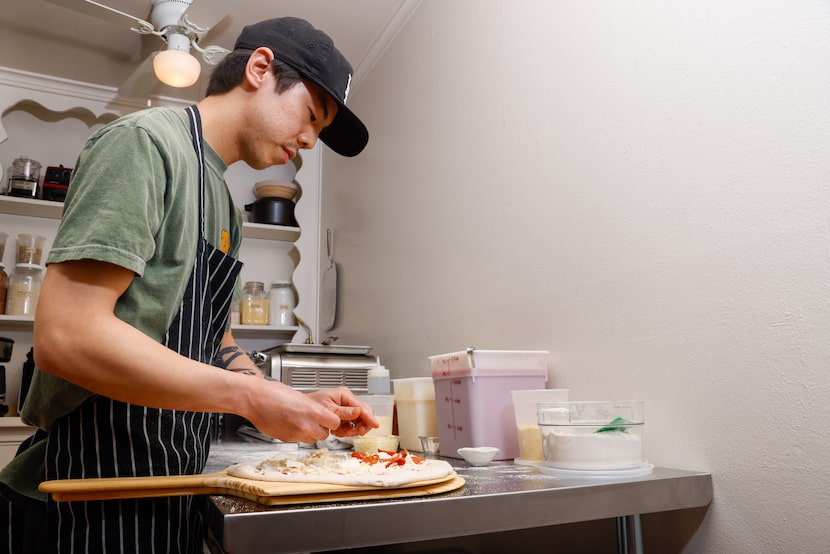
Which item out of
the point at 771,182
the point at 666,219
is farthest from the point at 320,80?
the point at 771,182

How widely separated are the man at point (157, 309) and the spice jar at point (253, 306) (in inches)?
82.1

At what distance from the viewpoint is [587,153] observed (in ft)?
5.18

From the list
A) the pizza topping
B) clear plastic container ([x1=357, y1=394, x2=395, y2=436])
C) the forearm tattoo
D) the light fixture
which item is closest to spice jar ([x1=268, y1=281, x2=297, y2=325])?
the light fixture

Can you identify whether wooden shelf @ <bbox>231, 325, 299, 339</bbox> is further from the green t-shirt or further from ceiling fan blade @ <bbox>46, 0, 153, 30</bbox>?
the green t-shirt

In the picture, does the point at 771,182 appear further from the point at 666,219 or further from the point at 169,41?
the point at 169,41

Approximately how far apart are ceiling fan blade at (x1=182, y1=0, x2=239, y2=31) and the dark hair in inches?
45.8

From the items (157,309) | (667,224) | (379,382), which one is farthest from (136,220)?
(379,382)

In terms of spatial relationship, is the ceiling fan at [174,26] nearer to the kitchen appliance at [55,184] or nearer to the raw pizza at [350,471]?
the kitchen appliance at [55,184]

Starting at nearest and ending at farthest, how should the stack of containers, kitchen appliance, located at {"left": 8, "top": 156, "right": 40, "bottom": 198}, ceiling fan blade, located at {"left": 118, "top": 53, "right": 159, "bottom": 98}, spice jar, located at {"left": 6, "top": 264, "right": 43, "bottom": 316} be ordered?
the stack of containers, ceiling fan blade, located at {"left": 118, "top": 53, "right": 159, "bottom": 98}, spice jar, located at {"left": 6, "top": 264, "right": 43, "bottom": 316}, kitchen appliance, located at {"left": 8, "top": 156, "right": 40, "bottom": 198}

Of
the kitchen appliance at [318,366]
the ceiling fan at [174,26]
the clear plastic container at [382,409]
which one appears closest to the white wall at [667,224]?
the clear plastic container at [382,409]

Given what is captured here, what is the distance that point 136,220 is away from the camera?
926mm

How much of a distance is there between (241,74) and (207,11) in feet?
4.36

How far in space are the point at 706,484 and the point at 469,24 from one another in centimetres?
170

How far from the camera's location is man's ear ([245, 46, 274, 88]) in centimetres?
129
